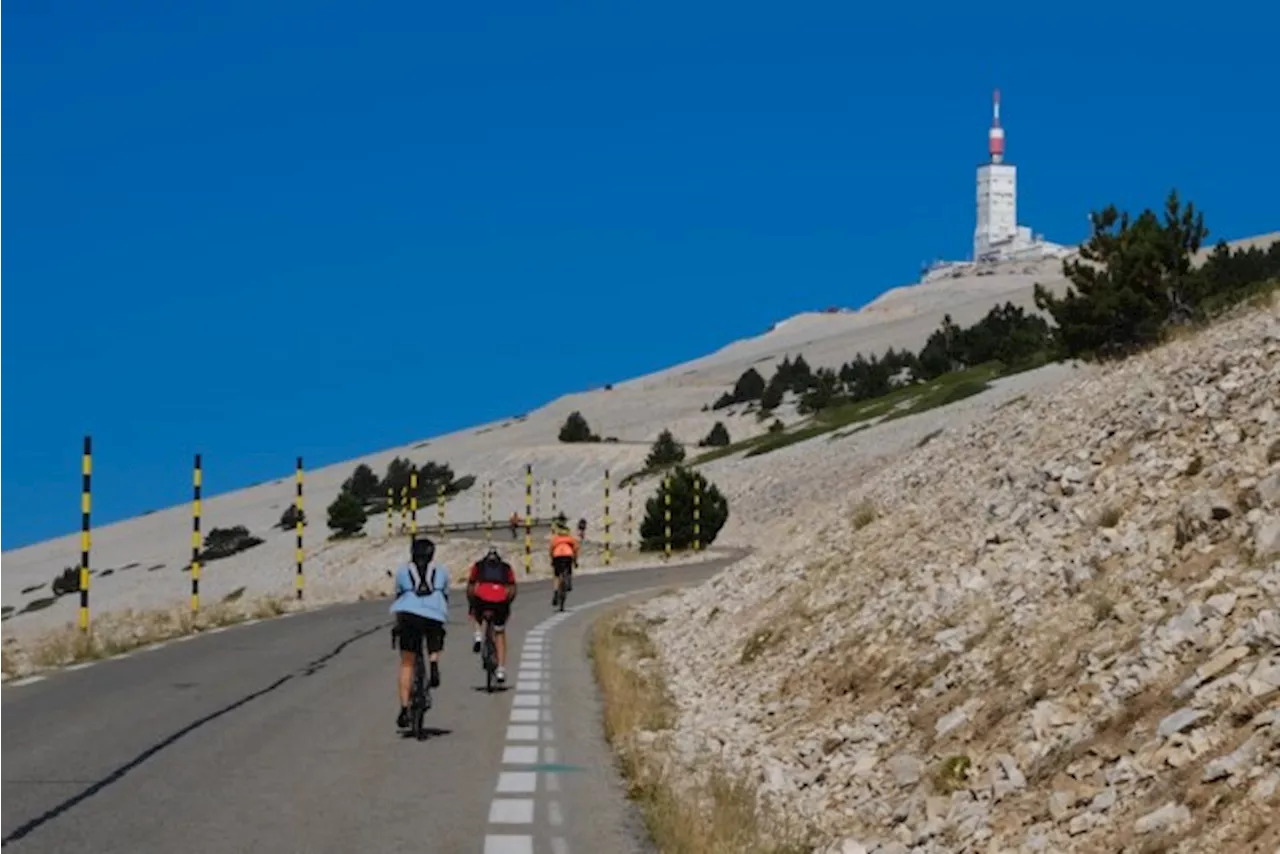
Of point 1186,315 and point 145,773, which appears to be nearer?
point 145,773

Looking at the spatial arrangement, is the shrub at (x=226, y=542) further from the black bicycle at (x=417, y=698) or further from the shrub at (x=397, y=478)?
the black bicycle at (x=417, y=698)

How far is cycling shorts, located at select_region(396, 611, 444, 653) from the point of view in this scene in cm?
1534

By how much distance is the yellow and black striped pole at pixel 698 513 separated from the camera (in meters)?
60.1

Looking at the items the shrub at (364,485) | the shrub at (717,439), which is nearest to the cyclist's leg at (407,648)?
the shrub at (717,439)

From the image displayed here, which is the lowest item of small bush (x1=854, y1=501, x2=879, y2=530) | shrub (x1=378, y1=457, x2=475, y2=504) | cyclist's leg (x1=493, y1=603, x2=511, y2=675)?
cyclist's leg (x1=493, y1=603, x2=511, y2=675)

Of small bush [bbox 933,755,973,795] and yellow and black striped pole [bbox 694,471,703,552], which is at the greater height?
yellow and black striped pole [bbox 694,471,703,552]

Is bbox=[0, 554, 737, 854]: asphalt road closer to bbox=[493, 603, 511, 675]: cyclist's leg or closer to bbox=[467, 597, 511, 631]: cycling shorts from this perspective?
bbox=[493, 603, 511, 675]: cyclist's leg

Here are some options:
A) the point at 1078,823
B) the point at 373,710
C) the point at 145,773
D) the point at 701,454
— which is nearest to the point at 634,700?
the point at 373,710

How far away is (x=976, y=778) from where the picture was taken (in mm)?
10961

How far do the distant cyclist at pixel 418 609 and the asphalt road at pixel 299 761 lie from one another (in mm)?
633

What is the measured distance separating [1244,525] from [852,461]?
60309 millimetres

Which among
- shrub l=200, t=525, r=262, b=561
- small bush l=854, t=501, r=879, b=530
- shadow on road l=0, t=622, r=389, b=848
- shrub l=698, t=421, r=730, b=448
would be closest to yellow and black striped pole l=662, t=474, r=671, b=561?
small bush l=854, t=501, r=879, b=530

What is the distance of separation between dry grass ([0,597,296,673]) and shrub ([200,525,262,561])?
207ft

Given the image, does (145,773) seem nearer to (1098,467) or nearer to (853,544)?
(1098,467)
